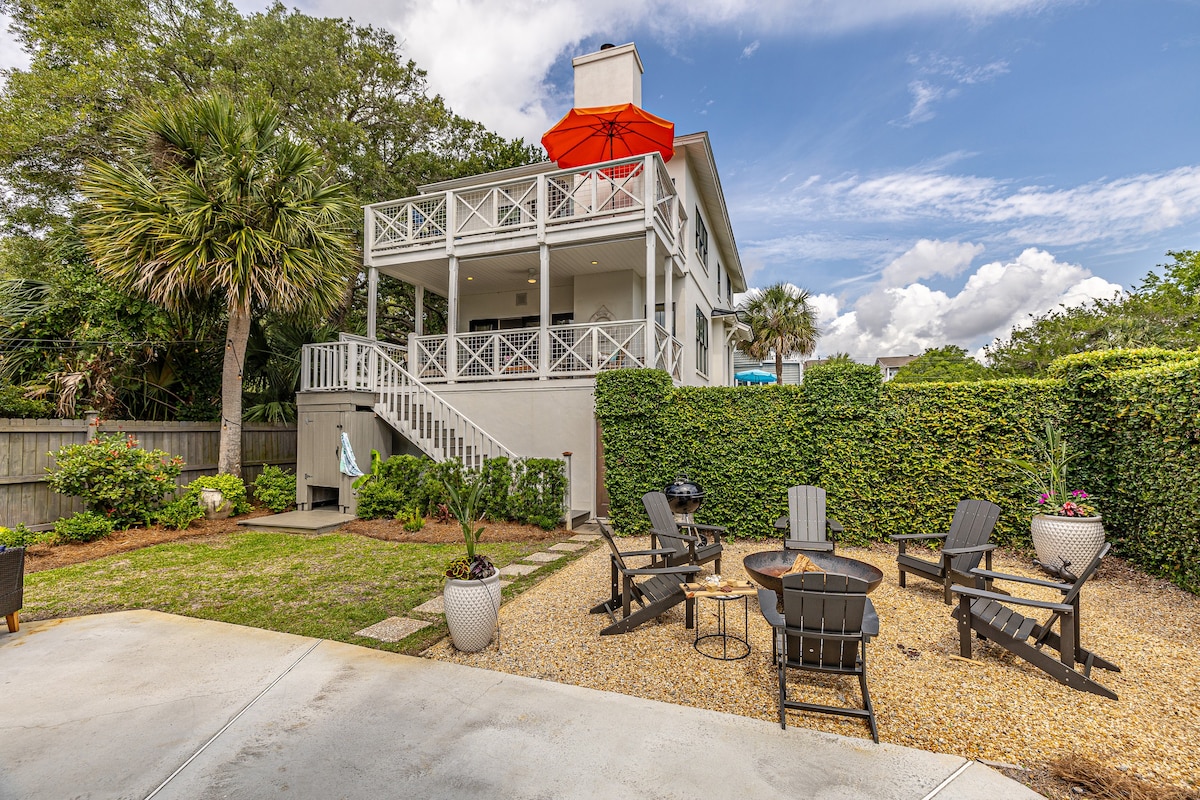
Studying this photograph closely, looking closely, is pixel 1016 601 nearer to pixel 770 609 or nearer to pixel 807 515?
pixel 770 609

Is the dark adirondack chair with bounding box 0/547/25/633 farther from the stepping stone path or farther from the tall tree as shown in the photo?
the tall tree

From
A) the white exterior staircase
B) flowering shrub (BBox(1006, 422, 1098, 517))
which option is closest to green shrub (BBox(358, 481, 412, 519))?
the white exterior staircase

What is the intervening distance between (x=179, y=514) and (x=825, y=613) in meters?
10.2

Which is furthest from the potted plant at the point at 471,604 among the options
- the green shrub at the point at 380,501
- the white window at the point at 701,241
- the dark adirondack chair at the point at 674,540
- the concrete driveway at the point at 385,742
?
the white window at the point at 701,241

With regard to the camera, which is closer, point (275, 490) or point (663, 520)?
point (663, 520)

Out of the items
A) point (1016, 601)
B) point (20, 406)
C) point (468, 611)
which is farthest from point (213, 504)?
point (1016, 601)

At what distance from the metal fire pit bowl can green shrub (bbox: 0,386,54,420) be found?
36.3ft

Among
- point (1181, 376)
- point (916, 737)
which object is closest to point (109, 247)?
point (916, 737)

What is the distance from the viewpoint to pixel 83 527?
7.63 metres

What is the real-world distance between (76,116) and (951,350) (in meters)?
54.7

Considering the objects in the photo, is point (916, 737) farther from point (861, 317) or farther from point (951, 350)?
point (861, 317)

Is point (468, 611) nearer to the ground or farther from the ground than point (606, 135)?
nearer to the ground

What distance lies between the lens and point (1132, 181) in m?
10.7

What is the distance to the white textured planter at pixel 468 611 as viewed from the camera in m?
4.06
